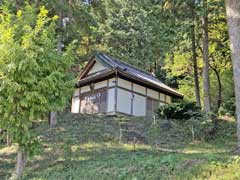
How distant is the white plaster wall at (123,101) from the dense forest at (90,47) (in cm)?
424

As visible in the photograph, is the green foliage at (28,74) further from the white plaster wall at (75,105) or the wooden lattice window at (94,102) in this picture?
the white plaster wall at (75,105)

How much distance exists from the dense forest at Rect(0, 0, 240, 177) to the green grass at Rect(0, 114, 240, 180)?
3.69 feet

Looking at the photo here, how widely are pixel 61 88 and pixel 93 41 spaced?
2217 cm

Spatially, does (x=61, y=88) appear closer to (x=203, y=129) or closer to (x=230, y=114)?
(x=203, y=129)

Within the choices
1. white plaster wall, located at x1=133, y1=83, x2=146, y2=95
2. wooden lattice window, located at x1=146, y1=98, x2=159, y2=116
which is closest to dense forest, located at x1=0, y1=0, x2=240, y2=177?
wooden lattice window, located at x1=146, y1=98, x2=159, y2=116

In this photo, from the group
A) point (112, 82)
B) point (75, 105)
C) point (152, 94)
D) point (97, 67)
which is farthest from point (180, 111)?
point (75, 105)

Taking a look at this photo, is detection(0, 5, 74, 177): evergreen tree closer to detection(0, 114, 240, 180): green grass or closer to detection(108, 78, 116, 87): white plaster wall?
detection(0, 114, 240, 180): green grass

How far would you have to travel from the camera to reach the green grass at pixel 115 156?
7.75m

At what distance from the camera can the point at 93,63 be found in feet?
86.9

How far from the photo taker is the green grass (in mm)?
7750

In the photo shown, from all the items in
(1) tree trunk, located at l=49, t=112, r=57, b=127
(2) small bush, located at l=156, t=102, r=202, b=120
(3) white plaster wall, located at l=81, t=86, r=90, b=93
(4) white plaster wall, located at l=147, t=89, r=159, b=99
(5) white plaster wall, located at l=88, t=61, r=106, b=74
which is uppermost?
(5) white plaster wall, located at l=88, t=61, r=106, b=74

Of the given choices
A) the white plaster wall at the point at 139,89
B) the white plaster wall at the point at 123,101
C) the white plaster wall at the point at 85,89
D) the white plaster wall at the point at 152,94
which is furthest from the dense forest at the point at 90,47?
the white plaster wall at the point at 85,89

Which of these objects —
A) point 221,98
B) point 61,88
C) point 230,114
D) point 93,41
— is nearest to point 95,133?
point 61,88

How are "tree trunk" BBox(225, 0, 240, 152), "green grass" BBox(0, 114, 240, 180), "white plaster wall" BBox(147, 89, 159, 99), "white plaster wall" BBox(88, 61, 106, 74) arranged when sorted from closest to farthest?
"green grass" BBox(0, 114, 240, 180), "tree trunk" BBox(225, 0, 240, 152), "white plaster wall" BBox(147, 89, 159, 99), "white plaster wall" BBox(88, 61, 106, 74)
